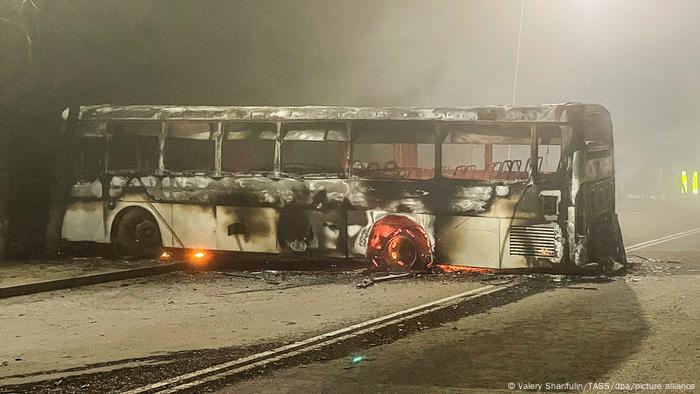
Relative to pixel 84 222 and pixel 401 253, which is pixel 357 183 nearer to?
Answer: pixel 401 253

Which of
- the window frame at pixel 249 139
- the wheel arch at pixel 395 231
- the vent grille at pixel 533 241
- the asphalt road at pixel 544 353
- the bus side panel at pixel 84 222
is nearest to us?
the asphalt road at pixel 544 353

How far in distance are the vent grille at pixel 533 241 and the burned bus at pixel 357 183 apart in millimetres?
18

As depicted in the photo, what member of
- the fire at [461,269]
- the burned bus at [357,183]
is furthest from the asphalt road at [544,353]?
the fire at [461,269]

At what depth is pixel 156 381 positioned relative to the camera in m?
5.82

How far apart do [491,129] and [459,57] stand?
19.8 meters

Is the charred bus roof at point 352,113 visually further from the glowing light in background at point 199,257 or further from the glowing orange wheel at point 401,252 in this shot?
the glowing light in background at point 199,257

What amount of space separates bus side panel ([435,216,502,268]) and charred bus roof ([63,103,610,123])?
139cm

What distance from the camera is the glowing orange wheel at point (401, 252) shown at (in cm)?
1161

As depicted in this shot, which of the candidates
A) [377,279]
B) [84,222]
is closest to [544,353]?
[377,279]

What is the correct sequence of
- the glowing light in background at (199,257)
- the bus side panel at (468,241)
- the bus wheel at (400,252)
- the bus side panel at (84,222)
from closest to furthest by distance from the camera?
the bus side panel at (468,241), the bus wheel at (400,252), the glowing light in background at (199,257), the bus side panel at (84,222)

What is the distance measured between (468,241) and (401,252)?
1059 millimetres

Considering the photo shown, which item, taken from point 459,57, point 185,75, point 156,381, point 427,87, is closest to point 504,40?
point 459,57

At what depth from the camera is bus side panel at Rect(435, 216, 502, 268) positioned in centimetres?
1089

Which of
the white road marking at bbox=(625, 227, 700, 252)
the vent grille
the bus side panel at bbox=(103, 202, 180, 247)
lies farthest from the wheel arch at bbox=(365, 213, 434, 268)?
the white road marking at bbox=(625, 227, 700, 252)
